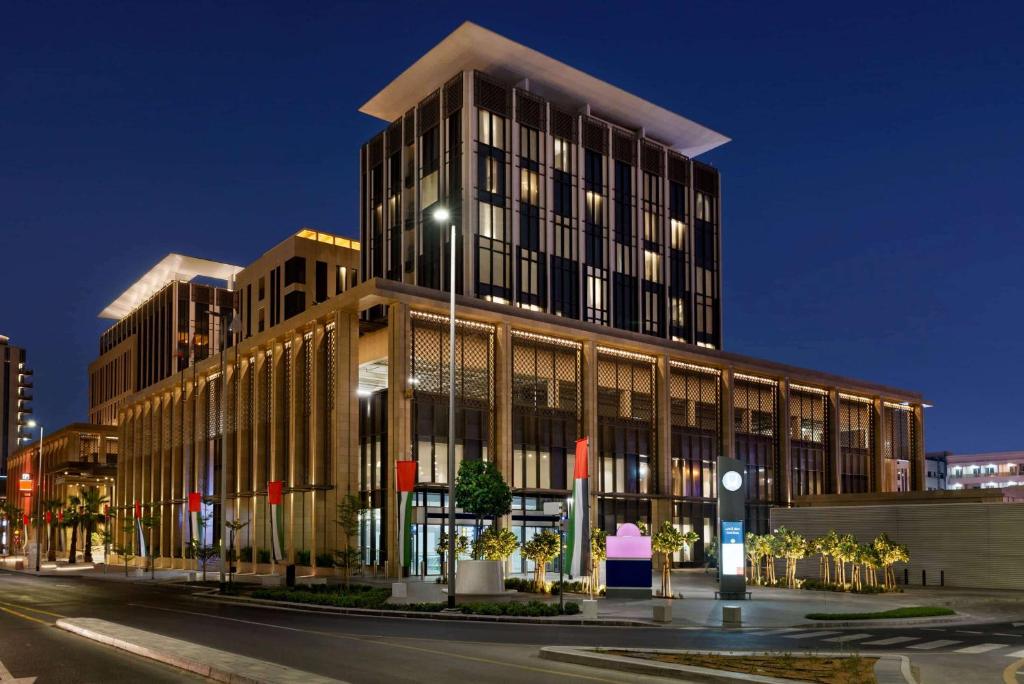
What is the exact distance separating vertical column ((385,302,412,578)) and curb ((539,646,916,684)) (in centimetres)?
3523

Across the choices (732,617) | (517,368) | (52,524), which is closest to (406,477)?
(732,617)

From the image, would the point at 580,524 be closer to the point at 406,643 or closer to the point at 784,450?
the point at 406,643

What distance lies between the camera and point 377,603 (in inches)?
1447

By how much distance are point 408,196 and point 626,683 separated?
69.1 m

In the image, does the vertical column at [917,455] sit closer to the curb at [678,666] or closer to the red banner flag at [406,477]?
the red banner flag at [406,477]

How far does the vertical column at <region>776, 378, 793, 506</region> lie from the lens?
8156cm

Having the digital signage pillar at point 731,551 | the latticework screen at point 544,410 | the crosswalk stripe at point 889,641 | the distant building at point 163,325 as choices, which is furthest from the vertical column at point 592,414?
the distant building at point 163,325

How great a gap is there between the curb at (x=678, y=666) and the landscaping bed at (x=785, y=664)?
22 cm

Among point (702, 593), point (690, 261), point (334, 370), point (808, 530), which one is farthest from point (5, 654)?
point (690, 261)

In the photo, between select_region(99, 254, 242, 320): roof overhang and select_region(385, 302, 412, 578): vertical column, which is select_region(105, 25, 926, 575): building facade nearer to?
select_region(385, 302, 412, 578): vertical column

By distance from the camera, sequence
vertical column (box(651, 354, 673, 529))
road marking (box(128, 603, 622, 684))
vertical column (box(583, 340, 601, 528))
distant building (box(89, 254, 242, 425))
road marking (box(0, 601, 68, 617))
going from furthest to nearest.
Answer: distant building (box(89, 254, 242, 425))
vertical column (box(651, 354, 673, 529))
vertical column (box(583, 340, 601, 528))
road marking (box(0, 601, 68, 617))
road marking (box(128, 603, 622, 684))

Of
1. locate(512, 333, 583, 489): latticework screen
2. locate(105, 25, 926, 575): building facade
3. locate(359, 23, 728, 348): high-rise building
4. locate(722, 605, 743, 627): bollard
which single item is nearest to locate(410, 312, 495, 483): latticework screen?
locate(105, 25, 926, 575): building facade

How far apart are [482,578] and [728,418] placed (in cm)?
4047

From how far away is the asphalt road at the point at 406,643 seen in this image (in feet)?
62.6
